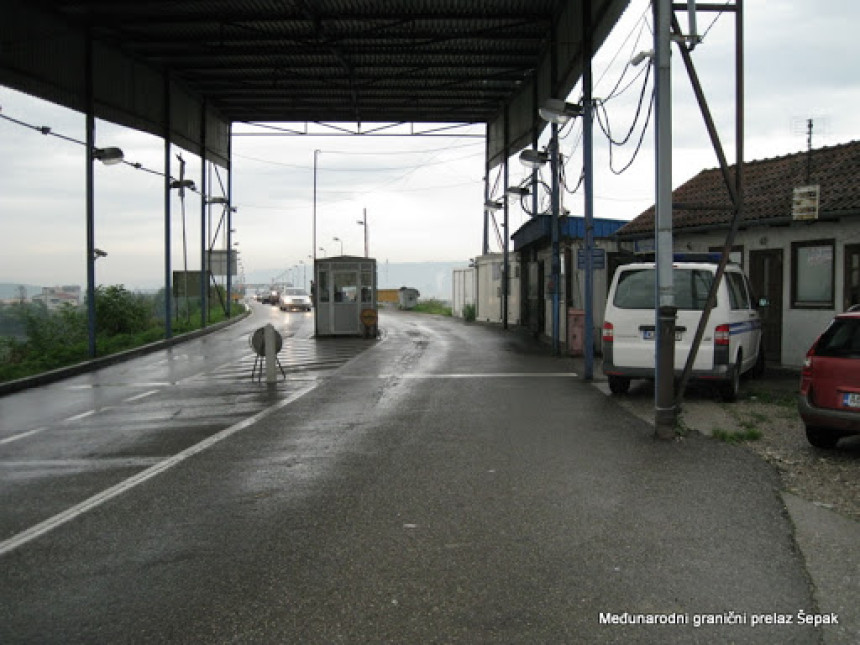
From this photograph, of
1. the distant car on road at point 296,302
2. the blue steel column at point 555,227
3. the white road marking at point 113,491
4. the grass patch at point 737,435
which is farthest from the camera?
the distant car on road at point 296,302

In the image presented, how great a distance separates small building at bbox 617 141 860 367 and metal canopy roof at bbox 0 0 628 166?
5235 mm

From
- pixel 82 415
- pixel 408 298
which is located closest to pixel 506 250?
pixel 82 415

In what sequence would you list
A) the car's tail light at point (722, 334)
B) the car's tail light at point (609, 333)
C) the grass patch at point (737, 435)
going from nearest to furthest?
the grass patch at point (737, 435) → the car's tail light at point (722, 334) → the car's tail light at point (609, 333)

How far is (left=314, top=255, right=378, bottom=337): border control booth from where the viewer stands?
2533cm

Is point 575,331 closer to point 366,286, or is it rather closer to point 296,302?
point 366,286

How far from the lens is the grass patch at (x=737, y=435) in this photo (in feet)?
26.9

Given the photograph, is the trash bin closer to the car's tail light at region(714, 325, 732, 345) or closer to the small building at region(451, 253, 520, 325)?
the car's tail light at region(714, 325, 732, 345)

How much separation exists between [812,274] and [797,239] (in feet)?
2.59

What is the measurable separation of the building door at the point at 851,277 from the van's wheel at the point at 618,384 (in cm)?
497

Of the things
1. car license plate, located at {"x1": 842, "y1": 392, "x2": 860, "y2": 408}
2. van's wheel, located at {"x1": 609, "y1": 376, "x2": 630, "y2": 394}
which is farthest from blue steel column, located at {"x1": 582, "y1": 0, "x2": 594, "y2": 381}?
car license plate, located at {"x1": 842, "y1": 392, "x2": 860, "y2": 408}

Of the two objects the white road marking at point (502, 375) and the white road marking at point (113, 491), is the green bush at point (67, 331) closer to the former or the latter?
the white road marking at point (502, 375)

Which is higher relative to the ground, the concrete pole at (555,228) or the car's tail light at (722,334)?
the concrete pole at (555,228)

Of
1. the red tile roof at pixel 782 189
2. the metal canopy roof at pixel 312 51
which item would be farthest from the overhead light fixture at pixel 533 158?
the red tile roof at pixel 782 189

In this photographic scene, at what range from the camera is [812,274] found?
48.5 feet
